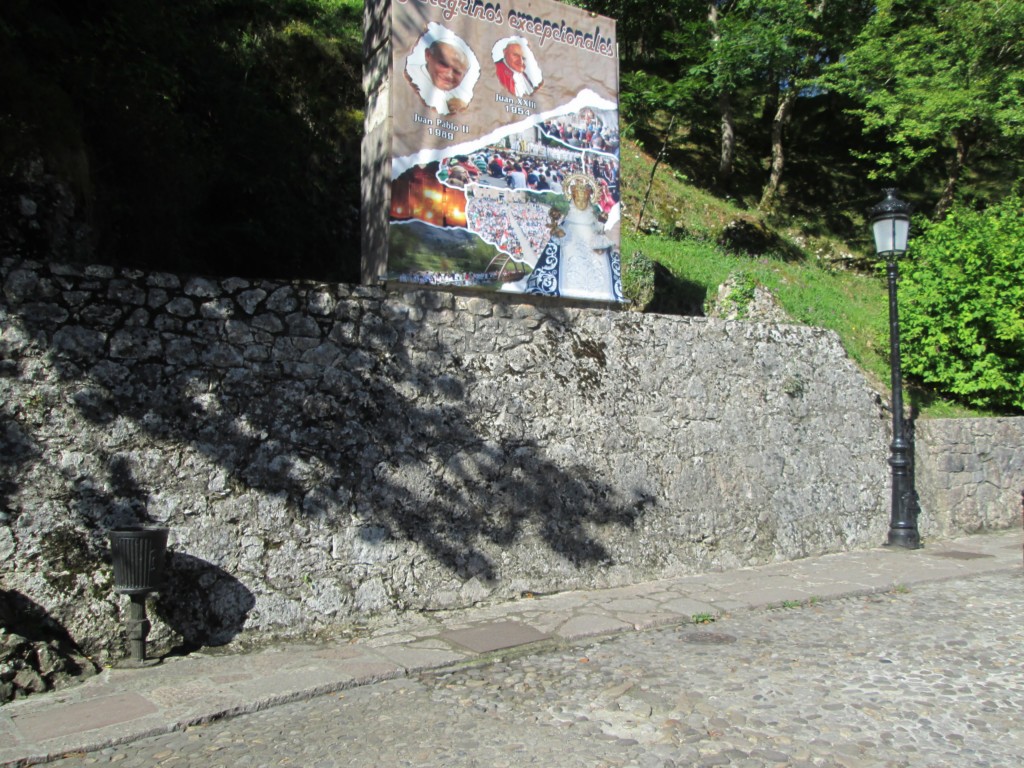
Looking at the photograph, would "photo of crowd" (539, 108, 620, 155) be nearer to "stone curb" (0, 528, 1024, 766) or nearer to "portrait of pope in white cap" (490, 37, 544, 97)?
"portrait of pope in white cap" (490, 37, 544, 97)

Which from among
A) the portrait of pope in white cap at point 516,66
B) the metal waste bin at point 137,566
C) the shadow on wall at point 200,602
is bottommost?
the shadow on wall at point 200,602

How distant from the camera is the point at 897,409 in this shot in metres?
9.41

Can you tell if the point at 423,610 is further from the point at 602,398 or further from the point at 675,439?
the point at 675,439

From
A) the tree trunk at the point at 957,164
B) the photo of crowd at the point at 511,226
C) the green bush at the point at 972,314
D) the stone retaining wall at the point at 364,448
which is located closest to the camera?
the stone retaining wall at the point at 364,448

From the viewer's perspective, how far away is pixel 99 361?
5.19m

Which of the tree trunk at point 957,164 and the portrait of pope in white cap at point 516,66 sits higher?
the tree trunk at point 957,164

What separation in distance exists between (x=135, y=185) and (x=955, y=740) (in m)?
8.66

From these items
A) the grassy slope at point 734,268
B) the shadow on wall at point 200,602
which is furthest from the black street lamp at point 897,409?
the shadow on wall at point 200,602

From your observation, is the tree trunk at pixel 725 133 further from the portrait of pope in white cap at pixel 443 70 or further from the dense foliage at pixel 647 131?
the portrait of pope in white cap at pixel 443 70

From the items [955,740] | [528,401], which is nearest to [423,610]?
[528,401]

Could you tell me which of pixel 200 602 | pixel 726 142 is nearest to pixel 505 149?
pixel 200 602

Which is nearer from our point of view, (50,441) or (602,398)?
(50,441)

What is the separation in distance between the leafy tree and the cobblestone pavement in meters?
16.8

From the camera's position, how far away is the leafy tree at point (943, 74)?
18.4 m
